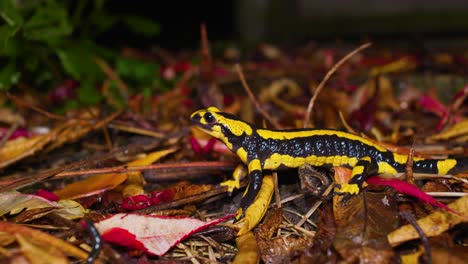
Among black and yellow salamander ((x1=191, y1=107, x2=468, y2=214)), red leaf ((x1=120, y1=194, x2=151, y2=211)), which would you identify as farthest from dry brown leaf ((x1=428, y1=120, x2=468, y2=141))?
red leaf ((x1=120, y1=194, x2=151, y2=211))

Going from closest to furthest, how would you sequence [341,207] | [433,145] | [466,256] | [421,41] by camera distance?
[466,256], [341,207], [433,145], [421,41]

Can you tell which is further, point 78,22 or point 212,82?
point 78,22

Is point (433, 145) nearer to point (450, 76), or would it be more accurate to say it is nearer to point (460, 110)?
point (460, 110)

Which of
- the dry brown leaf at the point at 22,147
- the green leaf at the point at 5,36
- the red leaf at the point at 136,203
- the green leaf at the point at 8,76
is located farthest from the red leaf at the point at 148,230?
the green leaf at the point at 8,76

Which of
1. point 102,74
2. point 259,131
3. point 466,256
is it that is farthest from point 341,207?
point 102,74

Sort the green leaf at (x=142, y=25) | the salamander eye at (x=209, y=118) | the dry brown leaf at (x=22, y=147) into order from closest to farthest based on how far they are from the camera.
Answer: the salamander eye at (x=209, y=118) → the dry brown leaf at (x=22, y=147) → the green leaf at (x=142, y=25)

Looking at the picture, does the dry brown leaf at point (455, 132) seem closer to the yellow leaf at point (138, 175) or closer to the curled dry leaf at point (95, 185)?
the yellow leaf at point (138, 175)
